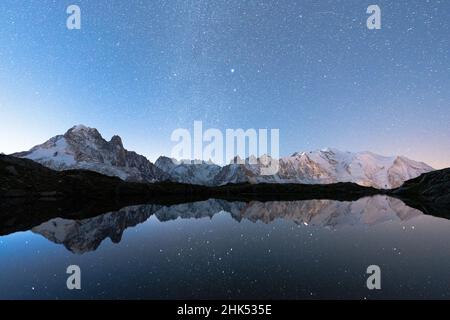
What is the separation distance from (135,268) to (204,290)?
369 inches

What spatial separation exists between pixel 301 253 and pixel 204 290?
15921 millimetres

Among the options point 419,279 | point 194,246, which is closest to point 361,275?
point 419,279

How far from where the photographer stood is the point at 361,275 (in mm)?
24047

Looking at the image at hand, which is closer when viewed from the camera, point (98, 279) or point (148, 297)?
point (148, 297)

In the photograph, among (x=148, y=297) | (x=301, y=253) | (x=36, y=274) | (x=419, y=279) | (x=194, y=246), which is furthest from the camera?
(x=194, y=246)

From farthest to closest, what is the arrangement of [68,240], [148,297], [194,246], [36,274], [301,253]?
[68,240], [194,246], [301,253], [36,274], [148,297]

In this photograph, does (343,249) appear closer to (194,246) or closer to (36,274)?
(194,246)

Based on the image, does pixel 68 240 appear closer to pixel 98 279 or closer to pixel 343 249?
pixel 98 279
